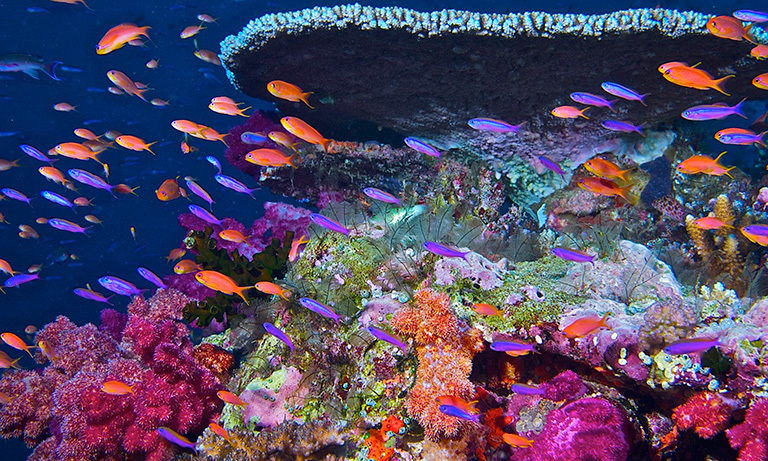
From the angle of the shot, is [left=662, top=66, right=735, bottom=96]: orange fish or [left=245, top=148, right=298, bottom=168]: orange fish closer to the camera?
[left=662, top=66, right=735, bottom=96]: orange fish

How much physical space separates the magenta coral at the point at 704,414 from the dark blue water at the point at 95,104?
20.6 meters

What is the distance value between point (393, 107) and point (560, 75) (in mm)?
2569

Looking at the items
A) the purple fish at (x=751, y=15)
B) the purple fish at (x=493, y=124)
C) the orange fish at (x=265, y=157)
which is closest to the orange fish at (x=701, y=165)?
Answer: the purple fish at (x=751, y=15)

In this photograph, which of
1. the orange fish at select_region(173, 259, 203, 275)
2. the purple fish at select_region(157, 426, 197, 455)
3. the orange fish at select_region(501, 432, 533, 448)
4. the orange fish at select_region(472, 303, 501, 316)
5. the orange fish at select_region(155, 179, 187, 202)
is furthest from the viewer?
the orange fish at select_region(155, 179, 187, 202)

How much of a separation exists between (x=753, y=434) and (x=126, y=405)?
4.89 m

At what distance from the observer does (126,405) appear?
12.1ft

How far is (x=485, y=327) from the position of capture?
129 inches

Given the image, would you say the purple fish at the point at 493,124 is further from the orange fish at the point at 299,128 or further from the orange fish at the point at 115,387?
the orange fish at the point at 115,387

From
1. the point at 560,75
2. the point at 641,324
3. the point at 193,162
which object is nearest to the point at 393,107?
the point at 560,75

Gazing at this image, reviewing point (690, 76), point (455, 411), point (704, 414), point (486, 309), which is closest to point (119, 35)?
point (486, 309)

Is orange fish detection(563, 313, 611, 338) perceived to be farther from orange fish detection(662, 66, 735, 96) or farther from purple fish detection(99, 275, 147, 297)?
purple fish detection(99, 275, 147, 297)

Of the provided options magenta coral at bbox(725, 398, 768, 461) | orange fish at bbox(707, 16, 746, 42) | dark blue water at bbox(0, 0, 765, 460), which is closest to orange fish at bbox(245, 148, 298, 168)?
magenta coral at bbox(725, 398, 768, 461)

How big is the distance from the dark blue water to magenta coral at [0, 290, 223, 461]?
1598 cm

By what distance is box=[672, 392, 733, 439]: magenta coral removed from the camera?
2492 mm
